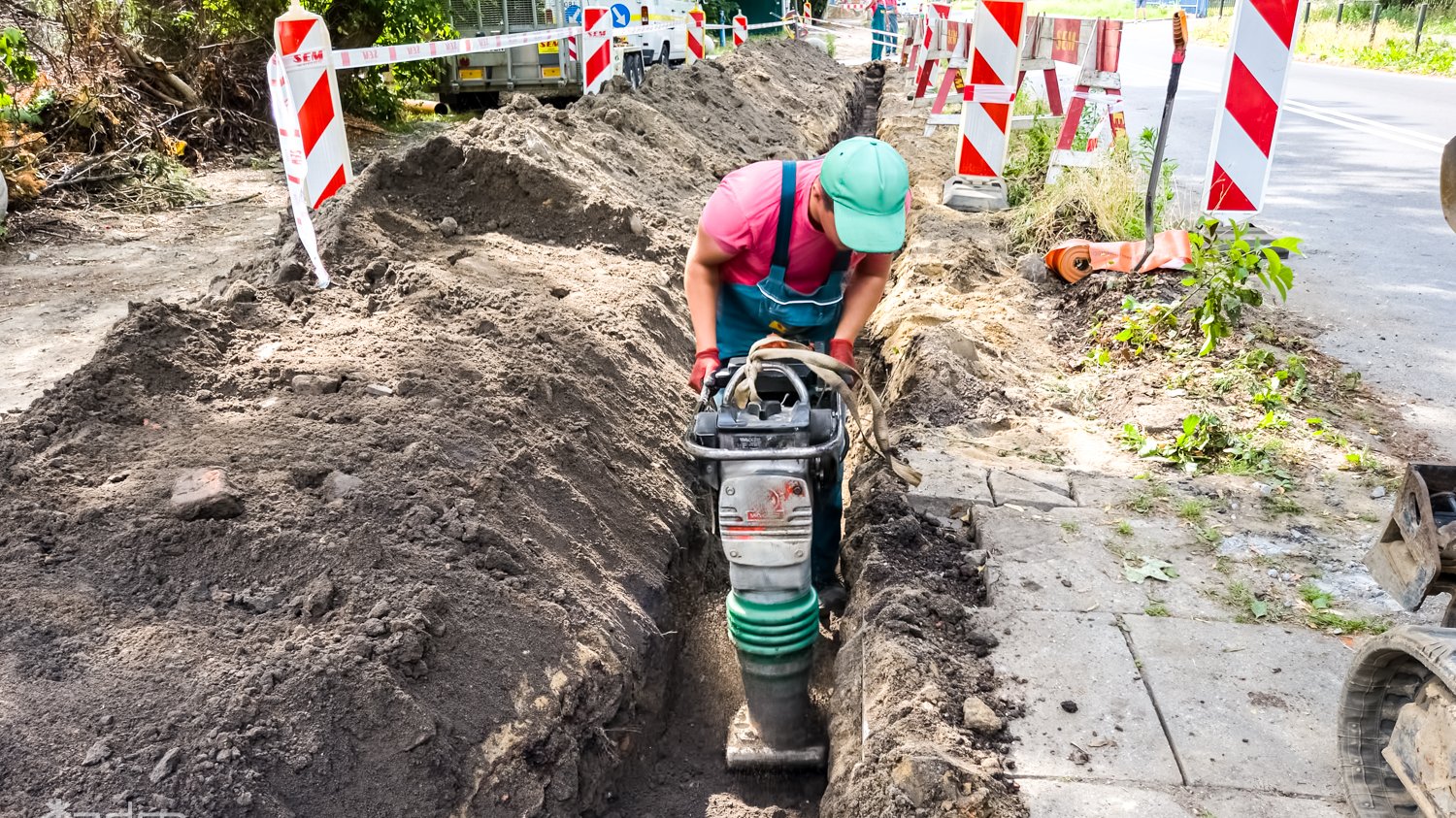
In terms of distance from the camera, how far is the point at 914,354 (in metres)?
4.82

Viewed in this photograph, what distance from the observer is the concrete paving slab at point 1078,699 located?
2.31 m

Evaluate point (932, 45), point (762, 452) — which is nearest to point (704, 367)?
point (762, 452)

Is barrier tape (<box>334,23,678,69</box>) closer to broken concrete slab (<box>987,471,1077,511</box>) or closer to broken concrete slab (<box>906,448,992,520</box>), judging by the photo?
broken concrete slab (<box>906,448,992,520</box>)

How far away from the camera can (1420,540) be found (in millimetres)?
2045

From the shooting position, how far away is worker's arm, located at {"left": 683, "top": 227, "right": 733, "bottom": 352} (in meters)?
3.02

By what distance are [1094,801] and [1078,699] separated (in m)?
0.36

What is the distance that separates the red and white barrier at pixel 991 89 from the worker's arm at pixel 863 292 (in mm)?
4558

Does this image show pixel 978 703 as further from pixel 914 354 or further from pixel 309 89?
pixel 309 89

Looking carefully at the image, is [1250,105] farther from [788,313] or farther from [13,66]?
[13,66]

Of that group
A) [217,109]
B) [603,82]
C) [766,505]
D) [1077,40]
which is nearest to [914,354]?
[766,505]

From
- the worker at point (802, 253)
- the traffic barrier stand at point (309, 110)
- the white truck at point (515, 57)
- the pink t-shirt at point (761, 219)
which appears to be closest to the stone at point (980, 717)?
the worker at point (802, 253)

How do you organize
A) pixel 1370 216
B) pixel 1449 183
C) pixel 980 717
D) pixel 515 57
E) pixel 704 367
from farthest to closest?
pixel 515 57, pixel 1370 216, pixel 704 367, pixel 980 717, pixel 1449 183

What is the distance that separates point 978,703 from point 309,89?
4.47 metres

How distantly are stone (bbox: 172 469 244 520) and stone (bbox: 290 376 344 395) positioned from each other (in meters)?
0.64
